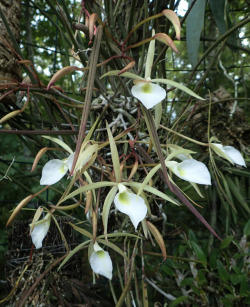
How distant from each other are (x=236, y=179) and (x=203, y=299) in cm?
35

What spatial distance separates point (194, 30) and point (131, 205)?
353mm

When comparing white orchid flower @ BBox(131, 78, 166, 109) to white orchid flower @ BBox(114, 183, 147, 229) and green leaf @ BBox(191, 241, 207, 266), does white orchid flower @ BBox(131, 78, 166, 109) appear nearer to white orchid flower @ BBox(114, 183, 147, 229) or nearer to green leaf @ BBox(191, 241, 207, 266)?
white orchid flower @ BBox(114, 183, 147, 229)

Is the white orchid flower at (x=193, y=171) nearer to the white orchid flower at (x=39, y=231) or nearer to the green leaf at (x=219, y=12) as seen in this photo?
the white orchid flower at (x=39, y=231)

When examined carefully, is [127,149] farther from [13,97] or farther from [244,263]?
[244,263]

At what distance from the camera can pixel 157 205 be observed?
0.69 meters

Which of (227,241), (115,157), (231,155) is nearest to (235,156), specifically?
(231,155)

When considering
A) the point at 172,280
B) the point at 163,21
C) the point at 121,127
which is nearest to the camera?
the point at 121,127

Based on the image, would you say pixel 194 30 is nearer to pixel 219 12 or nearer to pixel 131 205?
pixel 219 12

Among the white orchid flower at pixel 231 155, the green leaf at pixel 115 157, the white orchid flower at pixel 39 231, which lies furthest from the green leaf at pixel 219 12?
the white orchid flower at pixel 39 231

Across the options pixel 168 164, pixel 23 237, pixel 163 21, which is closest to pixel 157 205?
pixel 168 164

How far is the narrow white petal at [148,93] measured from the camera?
1.29 ft

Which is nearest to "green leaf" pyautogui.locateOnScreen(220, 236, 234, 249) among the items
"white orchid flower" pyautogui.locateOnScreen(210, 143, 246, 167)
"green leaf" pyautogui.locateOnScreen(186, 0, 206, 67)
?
"white orchid flower" pyautogui.locateOnScreen(210, 143, 246, 167)

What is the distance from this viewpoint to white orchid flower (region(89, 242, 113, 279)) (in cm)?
52

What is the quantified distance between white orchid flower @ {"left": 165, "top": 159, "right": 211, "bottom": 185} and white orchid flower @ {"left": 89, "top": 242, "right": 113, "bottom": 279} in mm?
190
